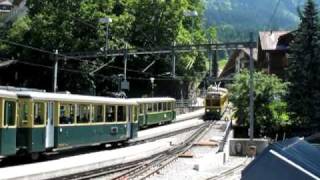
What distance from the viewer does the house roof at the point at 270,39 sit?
256 ft

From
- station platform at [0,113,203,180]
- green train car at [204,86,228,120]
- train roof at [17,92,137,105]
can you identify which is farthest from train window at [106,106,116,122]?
green train car at [204,86,228,120]

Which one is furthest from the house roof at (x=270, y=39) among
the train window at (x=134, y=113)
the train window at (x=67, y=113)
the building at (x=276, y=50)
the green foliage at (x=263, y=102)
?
the train window at (x=67, y=113)

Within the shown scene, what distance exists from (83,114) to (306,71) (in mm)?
22872

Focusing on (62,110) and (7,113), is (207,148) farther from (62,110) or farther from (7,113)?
(7,113)

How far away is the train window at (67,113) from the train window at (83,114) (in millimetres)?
683

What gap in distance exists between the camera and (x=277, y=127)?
49.3 meters

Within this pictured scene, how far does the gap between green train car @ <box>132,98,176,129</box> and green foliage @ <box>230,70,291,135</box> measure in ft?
22.0

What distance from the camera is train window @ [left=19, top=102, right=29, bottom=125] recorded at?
21875 mm

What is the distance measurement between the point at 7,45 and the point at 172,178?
6049cm

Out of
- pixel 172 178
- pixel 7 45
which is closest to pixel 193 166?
pixel 172 178

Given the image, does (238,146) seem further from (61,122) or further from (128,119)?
(61,122)

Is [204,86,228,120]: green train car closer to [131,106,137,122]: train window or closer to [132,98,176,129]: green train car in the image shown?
[132,98,176,129]: green train car

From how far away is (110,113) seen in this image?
3070cm

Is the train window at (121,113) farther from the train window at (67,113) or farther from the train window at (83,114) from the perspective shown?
the train window at (67,113)
